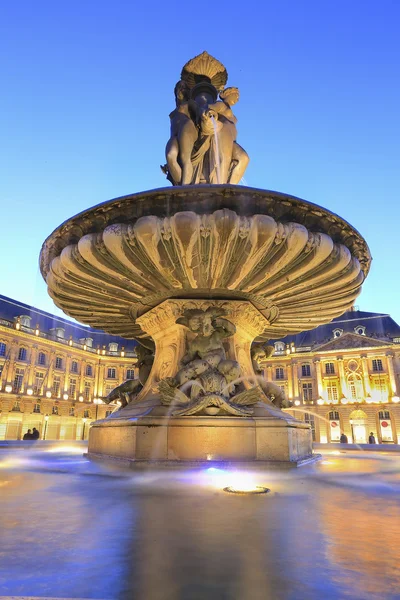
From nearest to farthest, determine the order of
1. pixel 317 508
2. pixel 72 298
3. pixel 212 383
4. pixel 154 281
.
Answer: pixel 317 508 → pixel 212 383 → pixel 154 281 → pixel 72 298

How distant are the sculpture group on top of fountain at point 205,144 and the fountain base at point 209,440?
5384 mm

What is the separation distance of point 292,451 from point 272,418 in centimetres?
54

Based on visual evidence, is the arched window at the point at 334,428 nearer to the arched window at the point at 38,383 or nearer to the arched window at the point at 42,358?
the arched window at the point at 38,383

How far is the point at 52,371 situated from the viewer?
55.6 metres

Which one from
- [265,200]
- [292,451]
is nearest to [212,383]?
[292,451]

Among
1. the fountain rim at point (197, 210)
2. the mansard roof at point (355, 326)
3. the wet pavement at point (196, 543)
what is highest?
the mansard roof at point (355, 326)

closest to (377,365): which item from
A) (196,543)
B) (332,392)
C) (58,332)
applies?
(332,392)

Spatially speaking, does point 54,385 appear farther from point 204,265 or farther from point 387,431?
point 204,265

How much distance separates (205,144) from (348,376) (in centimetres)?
5171

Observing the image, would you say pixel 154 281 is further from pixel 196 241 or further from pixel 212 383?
pixel 212 383

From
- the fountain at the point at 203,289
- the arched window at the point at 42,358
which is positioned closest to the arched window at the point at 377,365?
the arched window at the point at 42,358

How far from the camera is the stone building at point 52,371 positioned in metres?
49.7

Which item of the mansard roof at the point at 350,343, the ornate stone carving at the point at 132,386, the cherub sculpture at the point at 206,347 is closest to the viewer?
the cherub sculpture at the point at 206,347

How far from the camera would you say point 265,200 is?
600 cm
